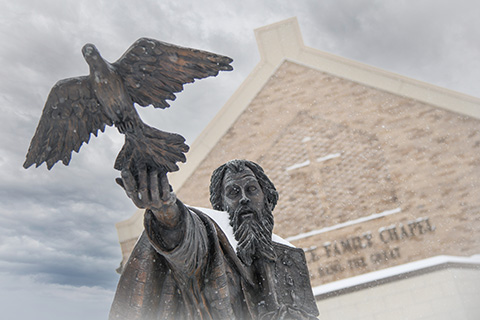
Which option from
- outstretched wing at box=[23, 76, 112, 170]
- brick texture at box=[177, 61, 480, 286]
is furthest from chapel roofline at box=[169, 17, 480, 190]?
outstretched wing at box=[23, 76, 112, 170]

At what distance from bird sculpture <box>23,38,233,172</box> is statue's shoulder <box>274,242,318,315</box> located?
3.15 ft

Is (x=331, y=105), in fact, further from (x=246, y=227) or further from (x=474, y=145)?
(x=246, y=227)

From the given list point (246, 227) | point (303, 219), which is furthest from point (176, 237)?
point (303, 219)

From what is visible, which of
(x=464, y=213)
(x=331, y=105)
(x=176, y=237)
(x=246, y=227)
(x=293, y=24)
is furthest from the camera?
(x=293, y=24)

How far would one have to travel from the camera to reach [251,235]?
214 centimetres

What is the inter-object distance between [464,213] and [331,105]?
11.4 ft

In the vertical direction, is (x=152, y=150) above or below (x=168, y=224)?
above

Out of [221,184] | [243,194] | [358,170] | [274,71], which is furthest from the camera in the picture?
[274,71]

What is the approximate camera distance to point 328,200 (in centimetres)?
911

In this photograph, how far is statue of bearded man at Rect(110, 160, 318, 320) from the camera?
1718mm

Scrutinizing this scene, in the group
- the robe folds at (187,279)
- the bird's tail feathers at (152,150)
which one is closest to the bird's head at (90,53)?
the bird's tail feathers at (152,150)

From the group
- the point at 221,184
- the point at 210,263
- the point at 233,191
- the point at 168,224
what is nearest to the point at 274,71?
the point at 221,184

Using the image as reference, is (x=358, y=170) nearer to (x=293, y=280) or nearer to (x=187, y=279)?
(x=293, y=280)

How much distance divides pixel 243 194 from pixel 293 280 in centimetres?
50
